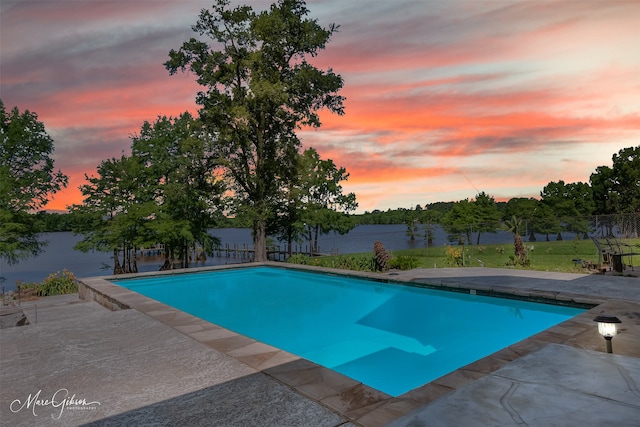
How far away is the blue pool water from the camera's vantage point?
6345 millimetres

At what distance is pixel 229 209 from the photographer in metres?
24.5

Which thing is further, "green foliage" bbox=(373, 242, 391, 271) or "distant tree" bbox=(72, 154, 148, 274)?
"distant tree" bbox=(72, 154, 148, 274)

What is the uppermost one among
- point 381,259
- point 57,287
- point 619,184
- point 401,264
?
point 619,184

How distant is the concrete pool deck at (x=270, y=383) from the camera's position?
10.2 ft

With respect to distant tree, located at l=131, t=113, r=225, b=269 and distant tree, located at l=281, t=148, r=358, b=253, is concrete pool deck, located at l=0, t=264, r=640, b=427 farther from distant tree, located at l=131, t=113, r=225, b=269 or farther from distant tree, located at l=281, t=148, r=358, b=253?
distant tree, located at l=281, t=148, r=358, b=253

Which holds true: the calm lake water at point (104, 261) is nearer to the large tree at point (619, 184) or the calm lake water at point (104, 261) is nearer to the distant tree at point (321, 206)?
the distant tree at point (321, 206)

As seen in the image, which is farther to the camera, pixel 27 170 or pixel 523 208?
pixel 523 208

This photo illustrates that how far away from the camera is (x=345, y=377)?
159 inches

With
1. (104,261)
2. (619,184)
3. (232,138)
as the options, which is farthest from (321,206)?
(619,184)

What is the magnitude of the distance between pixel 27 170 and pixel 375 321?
34089mm

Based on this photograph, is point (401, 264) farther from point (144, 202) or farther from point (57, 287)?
point (144, 202)

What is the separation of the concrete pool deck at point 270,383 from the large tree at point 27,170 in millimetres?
27167

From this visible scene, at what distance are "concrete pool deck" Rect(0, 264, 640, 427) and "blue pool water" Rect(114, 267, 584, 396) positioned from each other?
1578mm

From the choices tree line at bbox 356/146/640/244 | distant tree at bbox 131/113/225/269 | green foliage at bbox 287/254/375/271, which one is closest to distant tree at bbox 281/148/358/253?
distant tree at bbox 131/113/225/269
